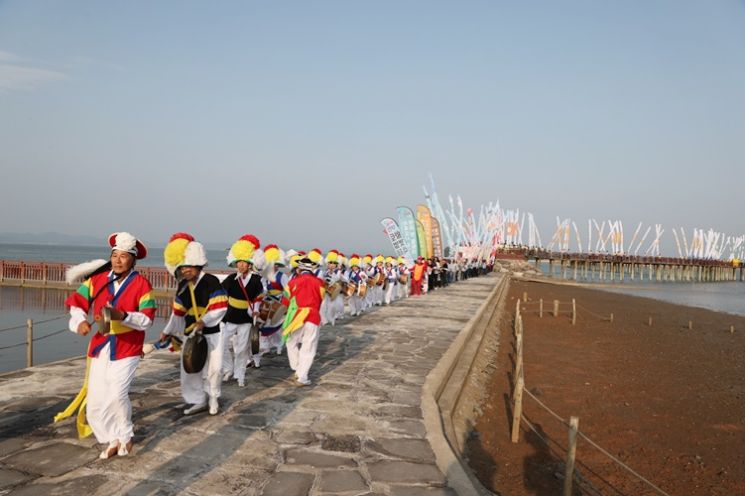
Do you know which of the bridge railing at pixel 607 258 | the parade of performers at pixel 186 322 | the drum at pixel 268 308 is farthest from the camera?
the bridge railing at pixel 607 258

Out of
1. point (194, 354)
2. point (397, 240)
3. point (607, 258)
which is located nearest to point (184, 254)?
point (194, 354)

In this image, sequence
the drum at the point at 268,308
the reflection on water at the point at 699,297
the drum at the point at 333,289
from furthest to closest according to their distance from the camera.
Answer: the reflection on water at the point at 699,297 < the drum at the point at 333,289 < the drum at the point at 268,308

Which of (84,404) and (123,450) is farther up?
(84,404)

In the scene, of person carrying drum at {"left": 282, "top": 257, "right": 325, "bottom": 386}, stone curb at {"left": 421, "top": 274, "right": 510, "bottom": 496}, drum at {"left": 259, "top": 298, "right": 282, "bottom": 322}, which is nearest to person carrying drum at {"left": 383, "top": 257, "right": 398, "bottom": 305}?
stone curb at {"left": 421, "top": 274, "right": 510, "bottom": 496}

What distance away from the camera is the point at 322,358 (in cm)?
909

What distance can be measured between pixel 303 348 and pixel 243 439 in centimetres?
224

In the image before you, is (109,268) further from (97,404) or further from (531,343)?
(531,343)

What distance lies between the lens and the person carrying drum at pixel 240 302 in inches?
268

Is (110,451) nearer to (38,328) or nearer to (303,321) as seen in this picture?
(303,321)

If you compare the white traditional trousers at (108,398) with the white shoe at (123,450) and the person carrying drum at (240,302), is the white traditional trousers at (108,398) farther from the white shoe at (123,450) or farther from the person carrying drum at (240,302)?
the person carrying drum at (240,302)

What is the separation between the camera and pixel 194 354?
210 inches

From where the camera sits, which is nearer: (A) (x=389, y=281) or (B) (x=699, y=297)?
(A) (x=389, y=281)

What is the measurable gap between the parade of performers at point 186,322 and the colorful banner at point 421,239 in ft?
66.6

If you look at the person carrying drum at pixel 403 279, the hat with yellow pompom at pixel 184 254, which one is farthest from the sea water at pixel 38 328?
the person carrying drum at pixel 403 279
